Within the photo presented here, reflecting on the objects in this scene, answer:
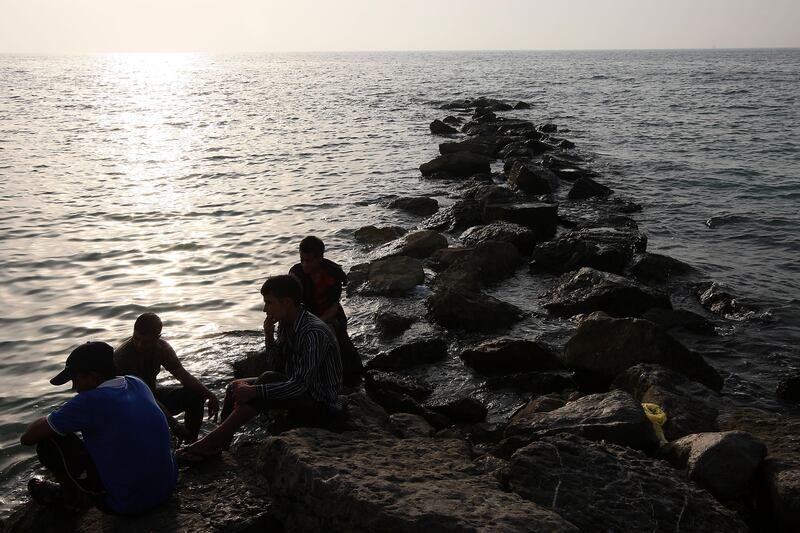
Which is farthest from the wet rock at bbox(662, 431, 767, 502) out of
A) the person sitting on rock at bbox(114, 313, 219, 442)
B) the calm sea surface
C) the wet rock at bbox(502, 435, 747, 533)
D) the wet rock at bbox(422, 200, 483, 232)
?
the wet rock at bbox(422, 200, 483, 232)

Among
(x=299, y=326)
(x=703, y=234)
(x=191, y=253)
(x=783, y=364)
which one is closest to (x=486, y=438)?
(x=299, y=326)

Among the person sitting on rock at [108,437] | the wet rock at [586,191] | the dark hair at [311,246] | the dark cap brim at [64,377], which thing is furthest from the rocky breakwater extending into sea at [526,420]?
the wet rock at [586,191]

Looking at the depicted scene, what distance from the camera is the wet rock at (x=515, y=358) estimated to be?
8953mm

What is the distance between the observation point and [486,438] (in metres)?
7.29

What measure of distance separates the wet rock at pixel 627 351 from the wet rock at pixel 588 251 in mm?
4040

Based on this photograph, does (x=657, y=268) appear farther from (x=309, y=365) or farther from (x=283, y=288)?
(x=283, y=288)

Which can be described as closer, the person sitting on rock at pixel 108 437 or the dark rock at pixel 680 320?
the person sitting on rock at pixel 108 437

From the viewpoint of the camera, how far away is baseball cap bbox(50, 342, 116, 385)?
5016 millimetres

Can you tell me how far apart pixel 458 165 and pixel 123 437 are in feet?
63.9

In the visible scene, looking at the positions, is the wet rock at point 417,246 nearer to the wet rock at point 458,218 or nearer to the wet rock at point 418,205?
the wet rock at point 458,218

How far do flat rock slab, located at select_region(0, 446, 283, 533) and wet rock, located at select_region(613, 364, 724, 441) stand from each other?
3.97 metres

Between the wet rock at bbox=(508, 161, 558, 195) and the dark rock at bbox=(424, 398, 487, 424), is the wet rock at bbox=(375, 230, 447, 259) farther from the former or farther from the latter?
the wet rock at bbox=(508, 161, 558, 195)

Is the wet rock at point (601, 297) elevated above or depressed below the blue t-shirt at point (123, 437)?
below

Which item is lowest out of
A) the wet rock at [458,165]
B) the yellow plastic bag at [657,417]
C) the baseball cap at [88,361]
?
the yellow plastic bag at [657,417]
